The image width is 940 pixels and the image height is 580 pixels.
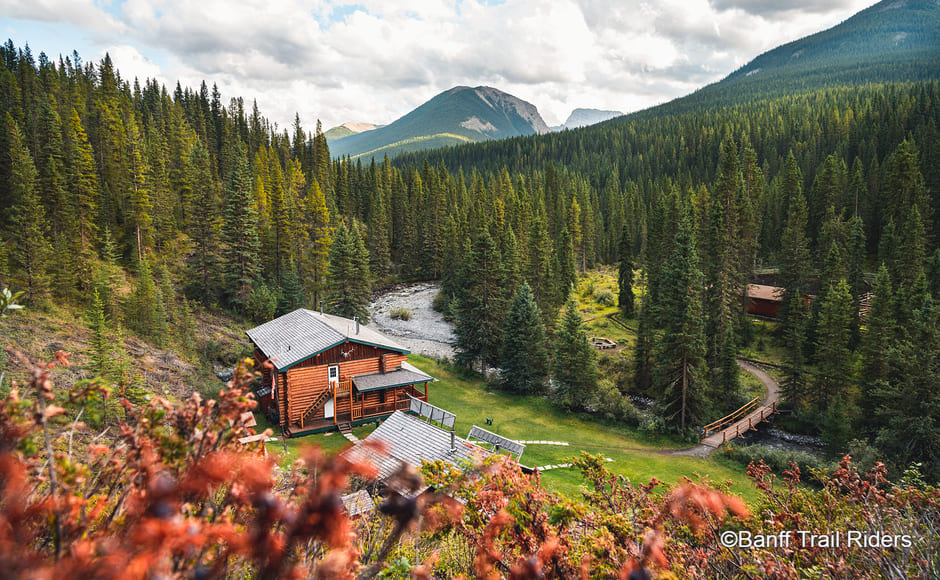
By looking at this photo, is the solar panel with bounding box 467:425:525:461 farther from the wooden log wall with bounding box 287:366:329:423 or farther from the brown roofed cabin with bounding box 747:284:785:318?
the brown roofed cabin with bounding box 747:284:785:318

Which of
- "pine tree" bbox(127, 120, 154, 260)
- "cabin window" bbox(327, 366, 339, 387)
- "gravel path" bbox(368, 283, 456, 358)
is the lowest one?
"gravel path" bbox(368, 283, 456, 358)

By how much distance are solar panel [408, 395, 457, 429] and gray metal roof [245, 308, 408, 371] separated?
3.04m

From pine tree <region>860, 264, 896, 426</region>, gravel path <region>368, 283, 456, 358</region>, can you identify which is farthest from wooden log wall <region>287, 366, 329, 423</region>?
pine tree <region>860, 264, 896, 426</region>

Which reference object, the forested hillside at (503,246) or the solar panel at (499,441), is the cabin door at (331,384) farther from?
the forested hillside at (503,246)

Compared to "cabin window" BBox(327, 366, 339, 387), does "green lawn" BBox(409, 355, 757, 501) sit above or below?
below

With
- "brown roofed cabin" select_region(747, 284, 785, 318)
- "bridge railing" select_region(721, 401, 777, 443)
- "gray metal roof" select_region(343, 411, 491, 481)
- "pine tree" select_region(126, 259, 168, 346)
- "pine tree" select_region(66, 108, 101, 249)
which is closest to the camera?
"gray metal roof" select_region(343, 411, 491, 481)

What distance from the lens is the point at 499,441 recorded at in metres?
17.7

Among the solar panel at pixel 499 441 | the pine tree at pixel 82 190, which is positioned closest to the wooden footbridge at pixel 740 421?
the solar panel at pixel 499 441

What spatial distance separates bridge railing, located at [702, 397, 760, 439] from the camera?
84.0 ft

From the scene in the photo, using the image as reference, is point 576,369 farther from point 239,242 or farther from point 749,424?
point 239,242

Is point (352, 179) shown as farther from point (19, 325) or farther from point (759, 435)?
point (759, 435)

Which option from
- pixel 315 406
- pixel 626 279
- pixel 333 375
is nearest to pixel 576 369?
pixel 333 375

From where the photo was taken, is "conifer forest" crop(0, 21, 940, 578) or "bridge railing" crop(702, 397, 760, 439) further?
"bridge railing" crop(702, 397, 760, 439)

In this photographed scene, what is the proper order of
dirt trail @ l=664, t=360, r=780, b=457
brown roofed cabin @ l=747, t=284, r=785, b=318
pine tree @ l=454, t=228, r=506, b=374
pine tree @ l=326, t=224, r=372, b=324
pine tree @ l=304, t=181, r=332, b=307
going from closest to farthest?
dirt trail @ l=664, t=360, r=780, b=457
pine tree @ l=454, t=228, r=506, b=374
pine tree @ l=326, t=224, r=372, b=324
brown roofed cabin @ l=747, t=284, r=785, b=318
pine tree @ l=304, t=181, r=332, b=307
